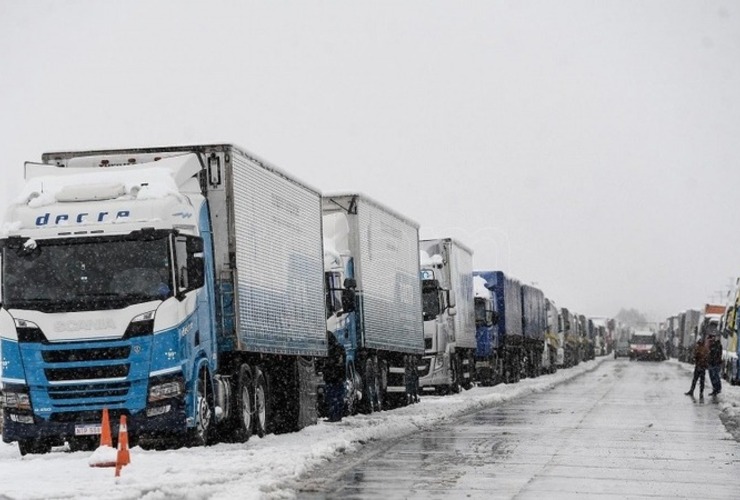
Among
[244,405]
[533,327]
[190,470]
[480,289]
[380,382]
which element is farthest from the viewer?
[533,327]

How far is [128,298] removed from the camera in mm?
16328

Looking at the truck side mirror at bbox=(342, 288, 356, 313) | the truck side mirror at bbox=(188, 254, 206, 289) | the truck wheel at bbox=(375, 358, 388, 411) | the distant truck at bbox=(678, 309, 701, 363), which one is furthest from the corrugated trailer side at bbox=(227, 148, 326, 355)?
the distant truck at bbox=(678, 309, 701, 363)

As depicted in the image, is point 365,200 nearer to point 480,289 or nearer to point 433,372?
point 433,372

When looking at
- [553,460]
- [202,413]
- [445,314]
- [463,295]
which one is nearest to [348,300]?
[202,413]

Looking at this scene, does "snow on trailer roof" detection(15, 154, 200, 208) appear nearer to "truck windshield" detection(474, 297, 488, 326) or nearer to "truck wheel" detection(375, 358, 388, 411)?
"truck wheel" detection(375, 358, 388, 411)

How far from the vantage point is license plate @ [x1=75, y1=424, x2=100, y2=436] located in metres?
16.3

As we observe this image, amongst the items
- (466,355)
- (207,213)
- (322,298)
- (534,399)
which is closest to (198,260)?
(207,213)

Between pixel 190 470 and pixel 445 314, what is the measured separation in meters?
23.8

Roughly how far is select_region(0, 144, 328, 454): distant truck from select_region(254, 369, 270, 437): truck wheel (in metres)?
0.81

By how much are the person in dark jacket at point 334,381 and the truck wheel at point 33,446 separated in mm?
7745

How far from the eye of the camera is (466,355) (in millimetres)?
41344

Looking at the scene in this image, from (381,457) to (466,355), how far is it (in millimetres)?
24792

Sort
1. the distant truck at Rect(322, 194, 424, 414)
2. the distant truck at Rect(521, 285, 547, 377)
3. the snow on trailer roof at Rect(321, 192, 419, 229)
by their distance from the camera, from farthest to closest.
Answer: the distant truck at Rect(521, 285, 547, 377), the snow on trailer roof at Rect(321, 192, 419, 229), the distant truck at Rect(322, 194, 424, 414)

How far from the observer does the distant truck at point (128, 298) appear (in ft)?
53.4
